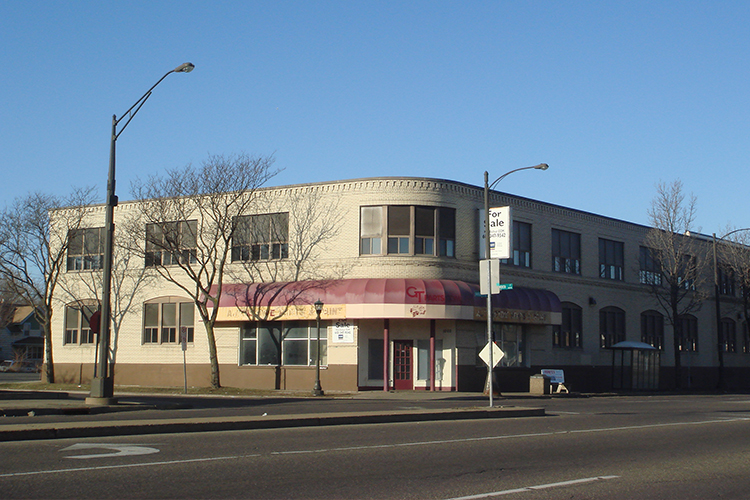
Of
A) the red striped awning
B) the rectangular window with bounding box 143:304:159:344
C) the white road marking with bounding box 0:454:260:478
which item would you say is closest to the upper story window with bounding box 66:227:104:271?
the rectangular window with bounding box 143:304:159:344

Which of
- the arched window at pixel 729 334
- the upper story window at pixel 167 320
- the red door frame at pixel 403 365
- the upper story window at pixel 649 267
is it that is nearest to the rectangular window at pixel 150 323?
the upper story window at pixel 167 320

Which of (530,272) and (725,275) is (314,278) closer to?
(530,272)

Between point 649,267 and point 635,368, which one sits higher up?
point 649,267

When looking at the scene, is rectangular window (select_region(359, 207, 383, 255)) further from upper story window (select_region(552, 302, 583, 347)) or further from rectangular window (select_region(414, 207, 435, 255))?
upper story window (select_region(552, 302, 583, 347))

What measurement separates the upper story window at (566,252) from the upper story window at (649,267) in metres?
5.83

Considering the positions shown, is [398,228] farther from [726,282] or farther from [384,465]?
[726,282]

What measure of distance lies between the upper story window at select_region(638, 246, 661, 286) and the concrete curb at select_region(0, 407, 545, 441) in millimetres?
27524

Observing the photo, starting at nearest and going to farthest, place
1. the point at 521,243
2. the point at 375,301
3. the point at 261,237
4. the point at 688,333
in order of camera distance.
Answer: the point at 375,301, the point at 261,237, the point at 521,243, the point at 688,333

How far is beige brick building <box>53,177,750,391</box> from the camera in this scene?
107ft

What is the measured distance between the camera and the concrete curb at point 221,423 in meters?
12.0

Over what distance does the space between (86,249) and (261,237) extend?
10.9m

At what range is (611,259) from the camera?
42.8 metres

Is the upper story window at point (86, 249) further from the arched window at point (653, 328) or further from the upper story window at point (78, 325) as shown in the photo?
the arched window at point (653, 328)

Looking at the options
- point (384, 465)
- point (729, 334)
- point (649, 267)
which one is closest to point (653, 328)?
point (649, 267)
